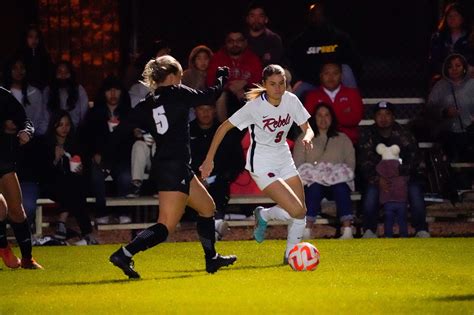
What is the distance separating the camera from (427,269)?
12023mm

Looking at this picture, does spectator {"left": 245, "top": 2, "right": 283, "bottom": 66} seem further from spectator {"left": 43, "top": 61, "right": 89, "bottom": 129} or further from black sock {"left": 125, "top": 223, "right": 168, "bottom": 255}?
black sock {"left": 125, "top": 223, "right": 168, "bottom": 255}

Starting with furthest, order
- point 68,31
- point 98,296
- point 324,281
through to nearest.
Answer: point 68,31
point 324,281
point 98,296

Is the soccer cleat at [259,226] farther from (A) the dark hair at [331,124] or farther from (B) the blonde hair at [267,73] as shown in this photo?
(A) the dark hair at [331,124]

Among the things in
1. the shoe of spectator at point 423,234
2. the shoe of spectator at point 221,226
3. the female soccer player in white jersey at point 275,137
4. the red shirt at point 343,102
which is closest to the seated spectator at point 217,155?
the shoe of spectator at point 221,226

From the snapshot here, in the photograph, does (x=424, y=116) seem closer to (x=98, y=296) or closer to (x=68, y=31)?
(x=68, y=31)

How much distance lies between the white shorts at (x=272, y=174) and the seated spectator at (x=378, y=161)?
357 cm

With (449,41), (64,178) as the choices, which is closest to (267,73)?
(64,178)

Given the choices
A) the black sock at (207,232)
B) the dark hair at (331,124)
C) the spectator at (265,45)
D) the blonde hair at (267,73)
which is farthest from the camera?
the spectator at (265,45)

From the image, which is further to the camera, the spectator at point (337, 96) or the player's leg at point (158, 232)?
the spectator at point (337, 96)

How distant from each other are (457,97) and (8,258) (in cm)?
712

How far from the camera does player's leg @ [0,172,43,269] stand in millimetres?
12117

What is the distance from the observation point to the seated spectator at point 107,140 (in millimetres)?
16594

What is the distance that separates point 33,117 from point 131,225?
6.13 feet

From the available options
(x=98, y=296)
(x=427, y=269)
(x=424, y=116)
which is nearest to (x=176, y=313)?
(x=98, y=296)
